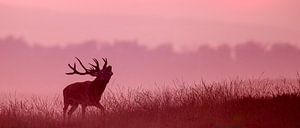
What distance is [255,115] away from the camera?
11961mm

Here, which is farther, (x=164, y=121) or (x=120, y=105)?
(x=120, y=105)

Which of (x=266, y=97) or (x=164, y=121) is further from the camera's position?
(x=266, y=97)

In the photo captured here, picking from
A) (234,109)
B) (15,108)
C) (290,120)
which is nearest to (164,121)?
(234,109)

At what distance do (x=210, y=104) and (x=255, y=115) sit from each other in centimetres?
143

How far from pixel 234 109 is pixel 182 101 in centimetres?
150

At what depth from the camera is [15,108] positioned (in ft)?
46.5

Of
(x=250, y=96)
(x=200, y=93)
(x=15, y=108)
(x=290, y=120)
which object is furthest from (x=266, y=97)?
(x=15, y=108)

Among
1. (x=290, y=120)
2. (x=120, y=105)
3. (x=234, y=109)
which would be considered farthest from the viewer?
(x=120, y=105)

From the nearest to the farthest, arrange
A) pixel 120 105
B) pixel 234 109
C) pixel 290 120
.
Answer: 1. pixel 290 120
2. pixel 234 109
3. pixel 120 105

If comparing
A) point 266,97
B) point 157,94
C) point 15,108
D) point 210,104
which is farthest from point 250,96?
point 15,108

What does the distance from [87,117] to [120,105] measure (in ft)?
2.87

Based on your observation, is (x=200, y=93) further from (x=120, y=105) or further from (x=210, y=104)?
(x=120, y=105)

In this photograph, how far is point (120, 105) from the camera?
13.7 meters

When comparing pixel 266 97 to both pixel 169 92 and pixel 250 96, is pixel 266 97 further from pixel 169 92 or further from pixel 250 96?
pixel 169 92
